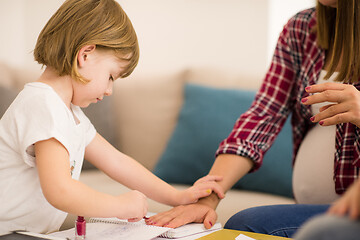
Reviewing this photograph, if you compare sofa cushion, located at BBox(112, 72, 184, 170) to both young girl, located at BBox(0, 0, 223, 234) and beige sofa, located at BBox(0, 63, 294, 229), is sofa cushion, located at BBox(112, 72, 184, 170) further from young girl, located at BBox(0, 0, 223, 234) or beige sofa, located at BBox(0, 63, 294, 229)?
young girl, located at BBox(0, 0, 223, 234)

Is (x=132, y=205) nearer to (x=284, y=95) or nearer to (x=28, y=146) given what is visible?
(x=28, y=146)

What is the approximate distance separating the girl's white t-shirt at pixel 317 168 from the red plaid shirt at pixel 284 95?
0.21 feet

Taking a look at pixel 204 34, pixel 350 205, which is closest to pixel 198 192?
pixel 350 205

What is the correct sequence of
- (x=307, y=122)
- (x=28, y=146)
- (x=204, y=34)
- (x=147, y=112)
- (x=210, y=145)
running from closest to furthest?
(x=28, y=146) → (x=307, y=122) → (x=210, y=145) → (x=147, y=112) → (x=204, y=34)

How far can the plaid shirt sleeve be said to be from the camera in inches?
54.9

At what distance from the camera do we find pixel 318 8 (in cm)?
131

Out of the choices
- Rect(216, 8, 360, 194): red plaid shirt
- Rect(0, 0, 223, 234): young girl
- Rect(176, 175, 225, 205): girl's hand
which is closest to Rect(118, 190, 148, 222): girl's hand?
Rect(0, 0, 223, 234): young girl

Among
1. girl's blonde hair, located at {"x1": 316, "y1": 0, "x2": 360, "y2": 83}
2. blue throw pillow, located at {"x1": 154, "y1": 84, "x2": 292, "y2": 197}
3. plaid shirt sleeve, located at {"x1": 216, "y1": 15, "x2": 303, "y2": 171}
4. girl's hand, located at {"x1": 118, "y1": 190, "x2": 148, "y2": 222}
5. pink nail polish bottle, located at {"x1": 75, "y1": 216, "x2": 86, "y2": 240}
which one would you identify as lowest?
blue throw pillow, located at {"x1": 154, "y1": 84, "x2": 292, "y2": 197}

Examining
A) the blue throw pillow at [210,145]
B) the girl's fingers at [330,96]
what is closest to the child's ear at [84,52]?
the girl's fingers at [330,96]

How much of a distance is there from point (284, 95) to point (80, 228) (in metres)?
0.79

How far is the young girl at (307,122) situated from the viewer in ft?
3.46

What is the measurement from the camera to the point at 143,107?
218 cm

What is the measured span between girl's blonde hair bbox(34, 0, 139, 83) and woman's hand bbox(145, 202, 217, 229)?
37cm

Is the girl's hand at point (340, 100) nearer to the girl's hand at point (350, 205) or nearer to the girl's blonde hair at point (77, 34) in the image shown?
the girl's blonde hair at point (77, 34)
